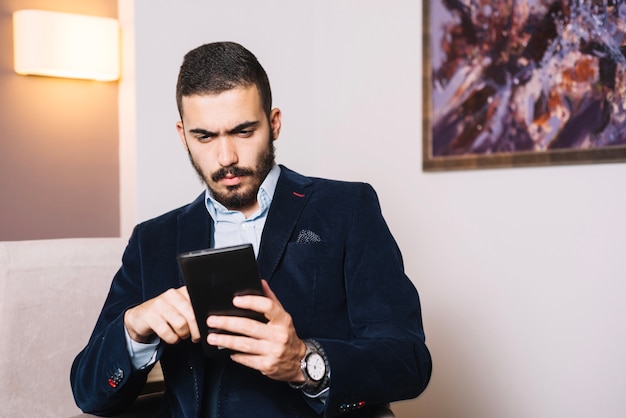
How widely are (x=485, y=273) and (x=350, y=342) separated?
5.02 ft

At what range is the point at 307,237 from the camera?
74.9 inches

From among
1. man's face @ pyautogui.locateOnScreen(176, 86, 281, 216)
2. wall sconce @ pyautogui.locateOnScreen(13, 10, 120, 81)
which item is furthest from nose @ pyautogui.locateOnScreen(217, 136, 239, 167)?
wall sconce @ pyautogui.locateOnScreen(13, 10, 120, 81)

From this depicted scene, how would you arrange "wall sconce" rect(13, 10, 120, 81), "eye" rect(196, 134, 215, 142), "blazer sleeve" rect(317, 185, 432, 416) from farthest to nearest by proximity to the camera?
1. "wall sconce" rect(13, 10, 120, 81)
2. "eye" rect(196, 134, 215, 142)
3. "blazer sleeve" rect(317, 185, 432, 416)

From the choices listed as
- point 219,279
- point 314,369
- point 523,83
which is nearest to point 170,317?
point 219,279

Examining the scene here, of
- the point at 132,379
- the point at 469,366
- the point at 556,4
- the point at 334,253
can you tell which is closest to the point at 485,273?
the point at 469,366

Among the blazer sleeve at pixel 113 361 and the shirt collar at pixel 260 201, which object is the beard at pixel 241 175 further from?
the blazer sleeve at pixel 113 361

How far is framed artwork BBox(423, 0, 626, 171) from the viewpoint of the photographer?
2699 mm

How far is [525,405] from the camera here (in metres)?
3.01

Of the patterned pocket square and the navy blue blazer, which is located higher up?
the patterned pocket square

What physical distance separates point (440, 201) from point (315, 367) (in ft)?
5.97

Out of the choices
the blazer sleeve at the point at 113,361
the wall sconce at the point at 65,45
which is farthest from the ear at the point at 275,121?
the wall sconce at the point at 65,45

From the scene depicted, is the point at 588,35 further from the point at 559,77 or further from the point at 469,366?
the point at 469,366

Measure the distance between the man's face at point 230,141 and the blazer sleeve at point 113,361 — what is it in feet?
0.94

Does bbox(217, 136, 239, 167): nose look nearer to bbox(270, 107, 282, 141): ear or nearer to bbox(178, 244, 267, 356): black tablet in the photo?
bbox(270, 107, 282, 141): ear
